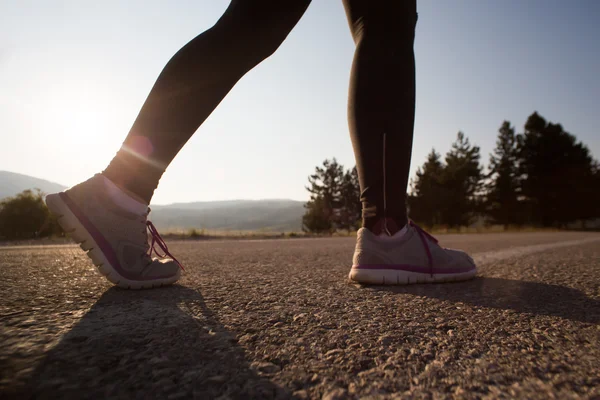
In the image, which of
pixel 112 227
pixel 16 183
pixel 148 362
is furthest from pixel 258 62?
pixel 16 183

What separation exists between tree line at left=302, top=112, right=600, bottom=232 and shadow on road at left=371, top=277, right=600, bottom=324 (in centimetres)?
2518

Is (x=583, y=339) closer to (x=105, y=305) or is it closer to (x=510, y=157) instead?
→ (x=105, y=305)

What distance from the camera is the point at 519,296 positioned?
109cm

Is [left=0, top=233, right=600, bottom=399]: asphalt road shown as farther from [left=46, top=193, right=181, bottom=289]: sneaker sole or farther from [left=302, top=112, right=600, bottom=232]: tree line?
[left=302, top=112, right=600, bottom=232]: tree line

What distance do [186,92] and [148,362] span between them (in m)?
0.94

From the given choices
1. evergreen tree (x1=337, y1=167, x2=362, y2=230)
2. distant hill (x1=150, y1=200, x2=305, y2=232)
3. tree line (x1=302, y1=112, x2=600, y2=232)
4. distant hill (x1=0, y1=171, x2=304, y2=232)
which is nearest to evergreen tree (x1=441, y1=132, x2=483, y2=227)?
tree line (x1=302, y1=112, x2=600, y2=232)

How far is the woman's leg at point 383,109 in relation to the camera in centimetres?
140

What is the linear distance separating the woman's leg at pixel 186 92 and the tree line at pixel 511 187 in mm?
25662

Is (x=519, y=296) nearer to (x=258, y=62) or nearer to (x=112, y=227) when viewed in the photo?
(x=258, y=62)

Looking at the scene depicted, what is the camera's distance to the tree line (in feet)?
88.1

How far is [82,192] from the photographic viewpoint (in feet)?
3.78

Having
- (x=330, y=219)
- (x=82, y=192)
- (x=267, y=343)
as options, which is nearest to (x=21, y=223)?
(x=82, y=192)

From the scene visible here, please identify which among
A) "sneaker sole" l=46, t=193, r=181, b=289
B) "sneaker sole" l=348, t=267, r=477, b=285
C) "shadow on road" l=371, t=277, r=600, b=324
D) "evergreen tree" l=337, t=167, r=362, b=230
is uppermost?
"evergreen tree" l=337, t=167, r=362, b=230

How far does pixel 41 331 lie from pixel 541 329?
3.42 feet
